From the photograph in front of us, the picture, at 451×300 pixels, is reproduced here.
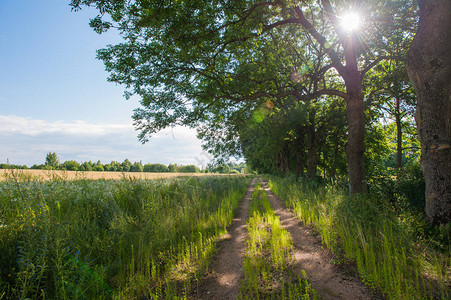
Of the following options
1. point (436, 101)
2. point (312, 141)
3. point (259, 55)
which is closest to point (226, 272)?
point (436, 101)

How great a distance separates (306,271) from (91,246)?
4.36 m

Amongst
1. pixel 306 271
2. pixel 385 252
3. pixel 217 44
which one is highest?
pixel 217 44

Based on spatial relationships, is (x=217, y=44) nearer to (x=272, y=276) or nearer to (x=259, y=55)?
(x=259, y=55)

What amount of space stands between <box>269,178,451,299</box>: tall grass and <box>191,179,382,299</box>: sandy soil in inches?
9.4

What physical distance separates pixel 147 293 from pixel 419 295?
389cm

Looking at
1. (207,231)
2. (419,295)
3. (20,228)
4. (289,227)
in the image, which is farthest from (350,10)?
(20,228)

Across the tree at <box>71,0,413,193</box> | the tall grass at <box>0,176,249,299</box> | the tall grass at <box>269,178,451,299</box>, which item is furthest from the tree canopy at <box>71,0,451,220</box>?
the tall grass at <box>0,176,249,299</box>

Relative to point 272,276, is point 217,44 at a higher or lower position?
higher

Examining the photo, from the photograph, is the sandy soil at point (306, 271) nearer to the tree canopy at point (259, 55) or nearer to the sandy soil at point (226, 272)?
the sandy soil at point (226, 272)

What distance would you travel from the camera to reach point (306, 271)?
12.3ft

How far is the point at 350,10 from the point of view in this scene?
799 centimetres

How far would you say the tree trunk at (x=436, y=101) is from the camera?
4629 mm

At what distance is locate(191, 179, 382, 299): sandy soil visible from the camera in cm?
309

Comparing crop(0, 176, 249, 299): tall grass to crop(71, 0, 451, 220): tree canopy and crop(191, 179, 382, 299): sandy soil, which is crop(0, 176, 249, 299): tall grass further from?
crop(71, 0, 451, 220): tree canopy
